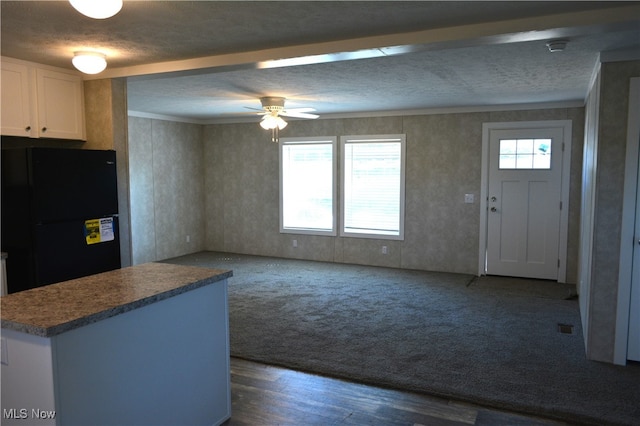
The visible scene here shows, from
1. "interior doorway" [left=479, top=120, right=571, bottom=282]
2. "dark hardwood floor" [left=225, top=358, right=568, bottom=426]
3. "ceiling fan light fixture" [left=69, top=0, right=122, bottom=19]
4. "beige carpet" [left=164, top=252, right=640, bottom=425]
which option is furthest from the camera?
"interior doorway" [left=479, top=120, right=571, bottom=282]

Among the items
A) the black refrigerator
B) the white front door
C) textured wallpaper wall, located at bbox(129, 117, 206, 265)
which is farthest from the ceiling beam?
the white front door

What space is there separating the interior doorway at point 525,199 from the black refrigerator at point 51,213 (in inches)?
196

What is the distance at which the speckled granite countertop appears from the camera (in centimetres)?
185

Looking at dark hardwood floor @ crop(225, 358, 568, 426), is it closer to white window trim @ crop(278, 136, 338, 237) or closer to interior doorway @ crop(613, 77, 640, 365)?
interior doorway @ crop(613, 77, 640, 365)

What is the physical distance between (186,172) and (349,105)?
11.1 feet

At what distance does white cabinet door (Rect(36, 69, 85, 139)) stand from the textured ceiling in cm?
18

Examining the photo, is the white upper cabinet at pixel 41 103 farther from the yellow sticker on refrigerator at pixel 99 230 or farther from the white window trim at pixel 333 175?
the white window trim at pixel 333 175

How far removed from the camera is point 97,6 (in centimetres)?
204

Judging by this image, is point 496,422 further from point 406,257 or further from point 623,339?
point 406,257

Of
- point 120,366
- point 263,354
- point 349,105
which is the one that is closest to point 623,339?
point 263,354

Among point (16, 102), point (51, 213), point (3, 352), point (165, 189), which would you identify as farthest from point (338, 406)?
point (165, 189)

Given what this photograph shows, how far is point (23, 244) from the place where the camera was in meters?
3.37

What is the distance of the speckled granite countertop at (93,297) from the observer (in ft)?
6.06

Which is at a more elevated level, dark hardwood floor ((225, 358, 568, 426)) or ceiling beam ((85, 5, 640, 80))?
ceiling beam ((85, 5, 640, 80))
